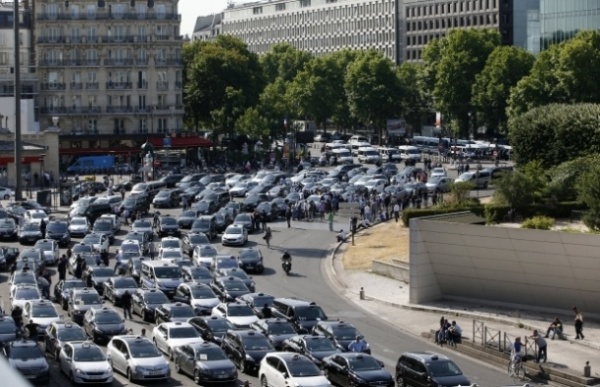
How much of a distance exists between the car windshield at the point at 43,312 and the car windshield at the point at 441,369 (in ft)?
49.5

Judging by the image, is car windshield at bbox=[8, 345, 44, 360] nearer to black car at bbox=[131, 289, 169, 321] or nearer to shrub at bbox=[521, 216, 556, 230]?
black car at bbox=[131, 289, 169, 321]

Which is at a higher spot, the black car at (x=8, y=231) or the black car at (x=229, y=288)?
the black car at (x=8, y=231)

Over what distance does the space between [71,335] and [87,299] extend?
7643mm

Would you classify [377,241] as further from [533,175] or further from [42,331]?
[42,331]

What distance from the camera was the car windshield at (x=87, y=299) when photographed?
165 ft

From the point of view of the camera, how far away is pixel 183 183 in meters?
101

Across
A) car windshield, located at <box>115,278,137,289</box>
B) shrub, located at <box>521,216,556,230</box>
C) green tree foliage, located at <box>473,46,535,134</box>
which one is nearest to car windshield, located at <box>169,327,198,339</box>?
car windshield, located at <box>115,278,137,289</box>

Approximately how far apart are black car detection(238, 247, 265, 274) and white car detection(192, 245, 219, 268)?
1362 millimetres

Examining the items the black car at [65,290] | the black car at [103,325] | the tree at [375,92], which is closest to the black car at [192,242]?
the black car at [65,290]

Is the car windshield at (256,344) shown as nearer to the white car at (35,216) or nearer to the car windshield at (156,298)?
the car windshield at (156,298)

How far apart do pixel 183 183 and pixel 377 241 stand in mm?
29868

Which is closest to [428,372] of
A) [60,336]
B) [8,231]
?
[60,336]

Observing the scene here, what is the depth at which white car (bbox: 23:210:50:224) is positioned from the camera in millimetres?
75500

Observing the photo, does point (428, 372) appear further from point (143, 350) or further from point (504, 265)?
point (504, 265)
